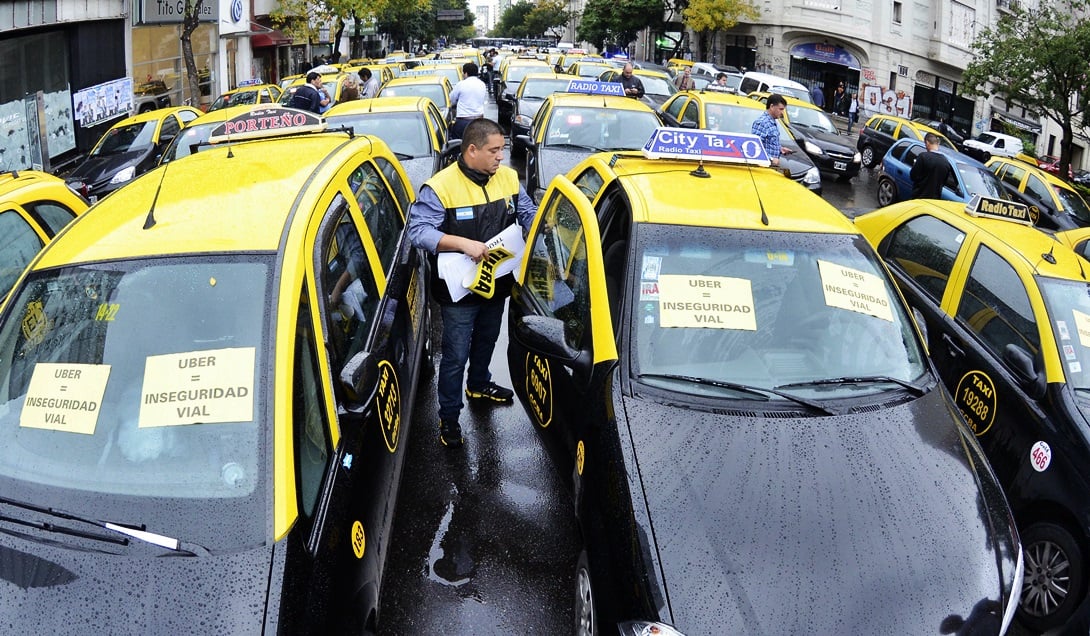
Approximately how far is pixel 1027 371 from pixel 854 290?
1022 mm

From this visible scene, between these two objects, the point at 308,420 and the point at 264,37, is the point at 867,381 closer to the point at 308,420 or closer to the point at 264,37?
the point at 308,420

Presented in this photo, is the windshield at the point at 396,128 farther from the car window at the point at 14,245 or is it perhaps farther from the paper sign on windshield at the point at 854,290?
the paper sign on windshield at the point at 854,290

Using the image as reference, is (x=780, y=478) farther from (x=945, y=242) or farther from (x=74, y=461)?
(x=945, y=242)

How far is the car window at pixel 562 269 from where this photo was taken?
4.19 m

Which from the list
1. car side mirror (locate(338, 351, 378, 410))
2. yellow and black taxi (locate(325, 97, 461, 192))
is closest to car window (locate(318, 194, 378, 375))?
car side mirror (locate(338, 351, 378, 410))

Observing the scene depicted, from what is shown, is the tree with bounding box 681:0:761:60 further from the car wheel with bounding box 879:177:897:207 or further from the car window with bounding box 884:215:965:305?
the car window with bounding box 884:215:965:305

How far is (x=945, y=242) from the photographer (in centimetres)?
572

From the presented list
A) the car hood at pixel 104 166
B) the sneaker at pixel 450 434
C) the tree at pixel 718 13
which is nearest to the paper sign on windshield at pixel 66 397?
the sneaker at pixel 450 434

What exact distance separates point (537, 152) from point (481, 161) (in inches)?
204

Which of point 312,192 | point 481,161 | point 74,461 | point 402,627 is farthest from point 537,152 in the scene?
point 74,461

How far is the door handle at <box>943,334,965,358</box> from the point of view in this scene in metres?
5.03

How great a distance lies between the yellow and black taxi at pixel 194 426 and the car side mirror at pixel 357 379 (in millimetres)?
14

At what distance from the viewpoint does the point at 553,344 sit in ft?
13.0

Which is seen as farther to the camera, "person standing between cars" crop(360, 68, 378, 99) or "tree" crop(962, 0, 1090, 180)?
"tree" crop(962, 0, 1090, 180)
